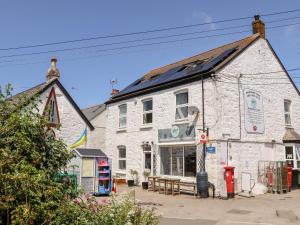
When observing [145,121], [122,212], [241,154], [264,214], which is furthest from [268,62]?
[122,212]

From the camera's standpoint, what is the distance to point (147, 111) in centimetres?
2394

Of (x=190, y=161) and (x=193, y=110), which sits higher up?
(x=193, y=110)

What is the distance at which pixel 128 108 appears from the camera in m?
25.7

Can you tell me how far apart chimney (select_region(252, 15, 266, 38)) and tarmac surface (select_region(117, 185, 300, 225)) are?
33.6 feet

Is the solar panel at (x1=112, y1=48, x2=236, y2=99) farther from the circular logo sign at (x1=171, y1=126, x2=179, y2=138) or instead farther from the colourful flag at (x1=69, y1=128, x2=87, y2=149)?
the colourful flag at (x1=69, y1=128, x2=87, y2=149)

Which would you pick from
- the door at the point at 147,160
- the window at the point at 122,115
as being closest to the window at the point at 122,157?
the window at the point at 122,115

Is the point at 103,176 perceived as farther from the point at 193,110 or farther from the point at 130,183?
the point at 130,183

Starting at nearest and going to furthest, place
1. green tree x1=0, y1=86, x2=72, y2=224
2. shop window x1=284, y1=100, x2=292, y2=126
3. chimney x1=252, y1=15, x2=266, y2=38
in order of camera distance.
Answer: green tree x1=0, y1=86, x2=72, y2=224, chimney x1=252, y1=15, x2=266, y2=38, shop window x1=284, y1=100, x2=292, y2=126

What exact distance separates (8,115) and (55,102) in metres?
14.6

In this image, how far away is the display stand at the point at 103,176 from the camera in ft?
58.6

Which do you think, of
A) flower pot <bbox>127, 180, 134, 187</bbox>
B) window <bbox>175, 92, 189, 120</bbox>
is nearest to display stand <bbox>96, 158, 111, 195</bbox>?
window <bbox>175, 92, 189, 120</bbox>

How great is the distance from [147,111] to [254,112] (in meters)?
7.08

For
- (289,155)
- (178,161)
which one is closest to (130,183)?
(178,161)

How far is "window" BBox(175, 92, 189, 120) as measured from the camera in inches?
821
